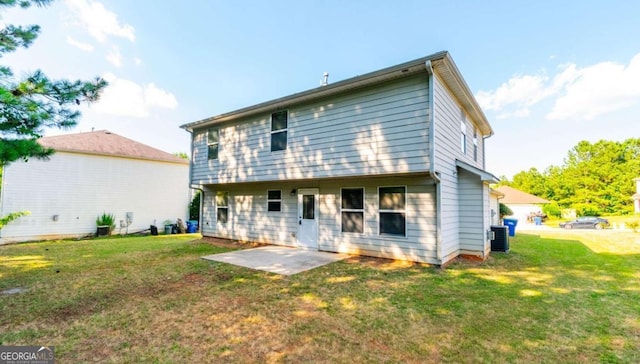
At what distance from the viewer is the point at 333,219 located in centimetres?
868

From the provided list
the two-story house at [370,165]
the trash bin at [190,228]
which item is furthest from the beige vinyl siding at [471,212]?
the trash bin at [190,228]

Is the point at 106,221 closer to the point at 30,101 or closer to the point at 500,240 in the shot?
the point at 30,101

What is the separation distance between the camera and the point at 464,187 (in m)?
8.26

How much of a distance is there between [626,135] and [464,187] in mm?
51502

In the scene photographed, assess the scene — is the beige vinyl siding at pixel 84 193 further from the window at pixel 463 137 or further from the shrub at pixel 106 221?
the window at pixel 463 137

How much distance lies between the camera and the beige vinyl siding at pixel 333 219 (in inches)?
278

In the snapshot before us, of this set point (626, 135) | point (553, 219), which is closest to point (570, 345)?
point (553, 219)

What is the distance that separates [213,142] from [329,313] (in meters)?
9.26

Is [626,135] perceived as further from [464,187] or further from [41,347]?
[41,347]

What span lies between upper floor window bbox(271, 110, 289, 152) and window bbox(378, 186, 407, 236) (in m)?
3.53

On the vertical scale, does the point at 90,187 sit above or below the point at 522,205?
above

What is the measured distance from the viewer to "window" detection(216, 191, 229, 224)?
1170 centimetres

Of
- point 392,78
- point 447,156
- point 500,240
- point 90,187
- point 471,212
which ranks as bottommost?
point 500,240

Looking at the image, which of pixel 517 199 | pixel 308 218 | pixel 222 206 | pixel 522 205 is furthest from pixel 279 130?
pixel 517 199
